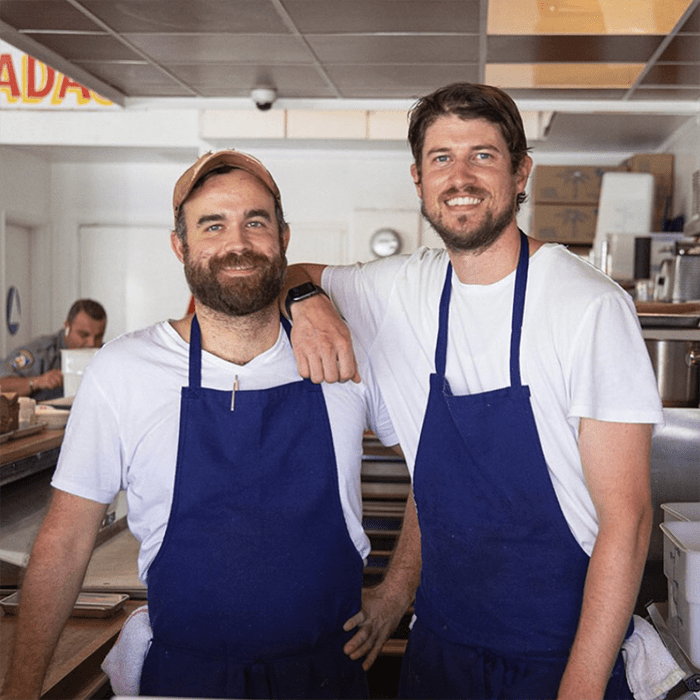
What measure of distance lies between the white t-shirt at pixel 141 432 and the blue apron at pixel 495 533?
166mm

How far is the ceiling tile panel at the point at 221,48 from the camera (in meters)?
4.89

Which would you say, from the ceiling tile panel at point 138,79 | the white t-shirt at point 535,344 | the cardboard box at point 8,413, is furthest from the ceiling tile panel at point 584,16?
the white t-shirt at point 535,344

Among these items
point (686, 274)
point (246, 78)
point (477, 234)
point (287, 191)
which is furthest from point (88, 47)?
point (477, 234)

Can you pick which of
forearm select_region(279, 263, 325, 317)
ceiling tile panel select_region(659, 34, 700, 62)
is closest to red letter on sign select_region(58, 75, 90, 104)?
ceiling tile panel select_region(659, 34, 700, 62)

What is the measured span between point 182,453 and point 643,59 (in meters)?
4.35

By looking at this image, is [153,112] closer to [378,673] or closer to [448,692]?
[378,673]

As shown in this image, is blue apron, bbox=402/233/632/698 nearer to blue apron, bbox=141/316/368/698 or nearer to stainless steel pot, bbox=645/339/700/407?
blue apron, bbox=141/316/368/698

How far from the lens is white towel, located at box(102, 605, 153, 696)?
5.24ft

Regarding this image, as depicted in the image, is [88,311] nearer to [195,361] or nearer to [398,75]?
[398,75]

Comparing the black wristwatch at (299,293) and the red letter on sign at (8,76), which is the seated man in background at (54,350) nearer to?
Answer: the red letter on sign at (8,76)

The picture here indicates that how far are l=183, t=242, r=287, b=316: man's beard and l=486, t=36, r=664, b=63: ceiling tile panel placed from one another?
11.5 ft

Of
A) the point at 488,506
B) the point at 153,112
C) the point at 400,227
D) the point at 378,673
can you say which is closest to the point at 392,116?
the point at 400,227

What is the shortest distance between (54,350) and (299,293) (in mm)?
4655

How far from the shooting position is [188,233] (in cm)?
171
